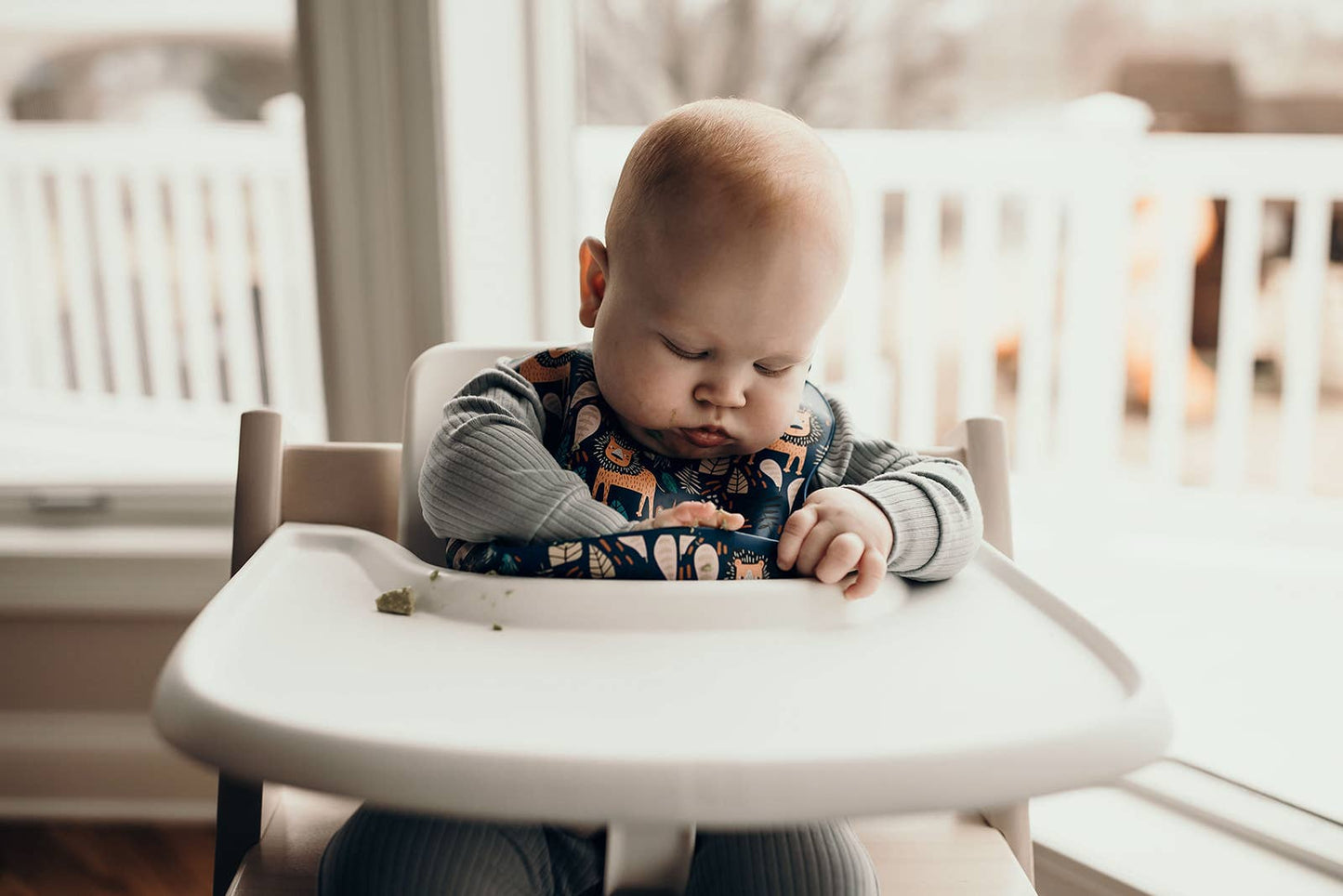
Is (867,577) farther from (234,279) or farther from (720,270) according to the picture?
(234,279)

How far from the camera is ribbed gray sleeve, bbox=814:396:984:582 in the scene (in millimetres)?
662

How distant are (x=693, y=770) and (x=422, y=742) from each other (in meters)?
0.11

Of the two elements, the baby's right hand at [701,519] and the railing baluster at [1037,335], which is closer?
the baby's right hand at [701,519]

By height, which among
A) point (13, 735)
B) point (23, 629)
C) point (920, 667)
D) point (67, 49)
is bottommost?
point (13, 735)

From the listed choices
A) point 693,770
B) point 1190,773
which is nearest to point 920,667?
point 693,770

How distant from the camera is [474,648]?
560mm

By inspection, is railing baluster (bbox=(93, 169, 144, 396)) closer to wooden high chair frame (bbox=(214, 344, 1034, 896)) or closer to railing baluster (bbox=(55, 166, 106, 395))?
railing baluster (bbox=(55, 166, 106, 395))

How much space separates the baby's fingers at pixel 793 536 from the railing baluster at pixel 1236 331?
2526 mm

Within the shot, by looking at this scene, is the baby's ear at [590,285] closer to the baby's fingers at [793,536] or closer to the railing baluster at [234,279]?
the baby's fingers at [793,536]

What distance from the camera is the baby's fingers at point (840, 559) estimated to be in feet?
2.03

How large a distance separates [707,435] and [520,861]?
0.98 feet

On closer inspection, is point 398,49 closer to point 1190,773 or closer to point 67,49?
point 67,49

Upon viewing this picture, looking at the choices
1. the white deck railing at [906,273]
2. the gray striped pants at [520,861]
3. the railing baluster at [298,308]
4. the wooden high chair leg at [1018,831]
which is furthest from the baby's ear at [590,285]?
the railing baluster at [298,308]

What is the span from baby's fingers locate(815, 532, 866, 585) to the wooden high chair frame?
0.63 ft
